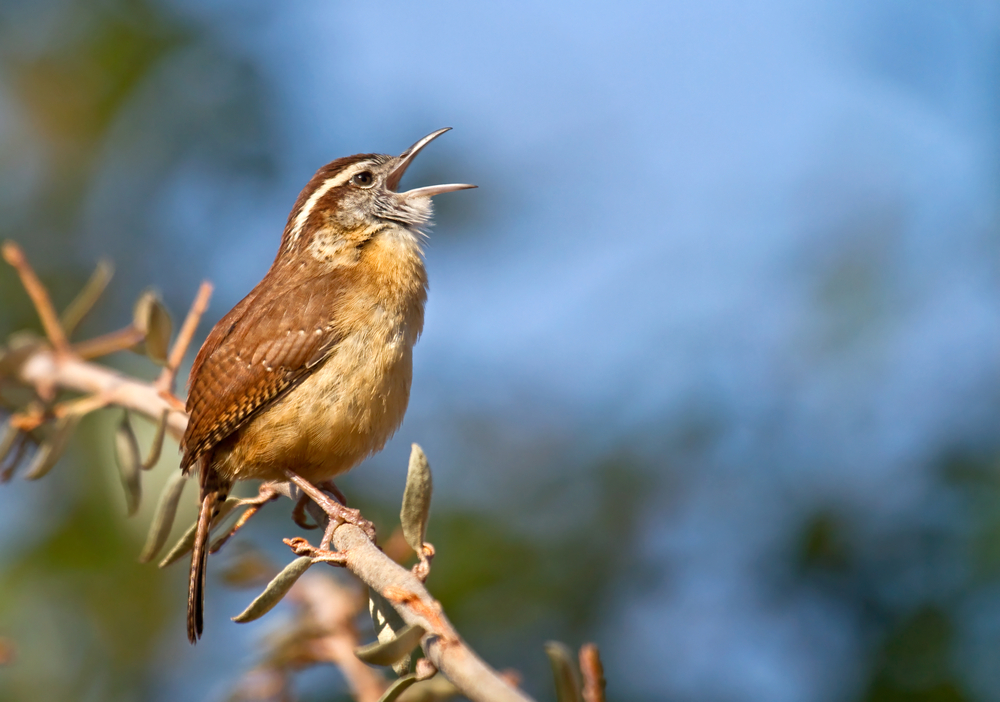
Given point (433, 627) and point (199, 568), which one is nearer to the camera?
point (433, 627)

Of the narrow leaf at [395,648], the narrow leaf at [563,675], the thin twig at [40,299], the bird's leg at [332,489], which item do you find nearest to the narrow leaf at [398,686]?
the narrow leaf at [395,648]

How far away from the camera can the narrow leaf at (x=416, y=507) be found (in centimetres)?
168

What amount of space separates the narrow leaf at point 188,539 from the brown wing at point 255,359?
1.45 feet

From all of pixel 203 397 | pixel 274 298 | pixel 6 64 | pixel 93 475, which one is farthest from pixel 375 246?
pixel 6 64

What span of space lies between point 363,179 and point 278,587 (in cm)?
267

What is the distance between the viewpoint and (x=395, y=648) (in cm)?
126

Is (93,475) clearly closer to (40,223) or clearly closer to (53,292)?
(53,292)

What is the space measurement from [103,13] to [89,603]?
2.98 metres

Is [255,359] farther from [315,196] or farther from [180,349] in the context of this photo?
[315,196]

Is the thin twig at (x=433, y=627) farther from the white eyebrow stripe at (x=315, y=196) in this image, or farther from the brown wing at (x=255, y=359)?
the white eyebrow stripe at (x=315, y=196)

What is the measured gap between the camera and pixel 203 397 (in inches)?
114

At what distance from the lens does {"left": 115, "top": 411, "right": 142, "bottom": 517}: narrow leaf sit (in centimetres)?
248

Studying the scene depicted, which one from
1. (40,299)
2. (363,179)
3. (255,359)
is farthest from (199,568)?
(363,179)

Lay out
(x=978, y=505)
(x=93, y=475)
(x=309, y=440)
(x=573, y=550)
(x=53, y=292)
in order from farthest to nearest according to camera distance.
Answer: (x=53, y=292), (x=573, y=550), (x=93, y=475), (x=978, y=505), (x=309, y=440)
